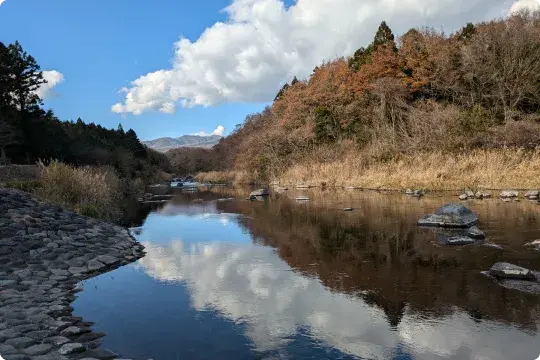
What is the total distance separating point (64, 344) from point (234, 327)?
2242 mm

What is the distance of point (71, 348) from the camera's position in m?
5.02

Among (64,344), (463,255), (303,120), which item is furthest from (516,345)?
(303,120)

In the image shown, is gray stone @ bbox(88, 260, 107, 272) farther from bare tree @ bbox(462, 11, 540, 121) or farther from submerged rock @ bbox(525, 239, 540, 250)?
bare tree @ bbox(462, 11, 540, 121)

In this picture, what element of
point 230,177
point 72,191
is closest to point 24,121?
point 72,191

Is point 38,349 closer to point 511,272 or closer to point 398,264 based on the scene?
point 398,264

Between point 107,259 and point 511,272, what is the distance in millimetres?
8945

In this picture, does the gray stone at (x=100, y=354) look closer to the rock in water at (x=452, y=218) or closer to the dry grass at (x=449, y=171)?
the rock in water at (x=452, y=218)

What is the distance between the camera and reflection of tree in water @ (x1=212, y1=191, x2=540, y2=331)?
6.34m

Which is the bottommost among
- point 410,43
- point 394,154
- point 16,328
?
point 16,328

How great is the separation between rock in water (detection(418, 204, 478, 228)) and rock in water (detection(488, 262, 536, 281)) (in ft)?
17.5

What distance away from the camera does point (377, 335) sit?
549cm

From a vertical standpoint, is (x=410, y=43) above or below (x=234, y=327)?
above

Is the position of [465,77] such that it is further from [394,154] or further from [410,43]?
[394,154]

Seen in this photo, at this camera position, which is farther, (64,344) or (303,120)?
(303,120)
